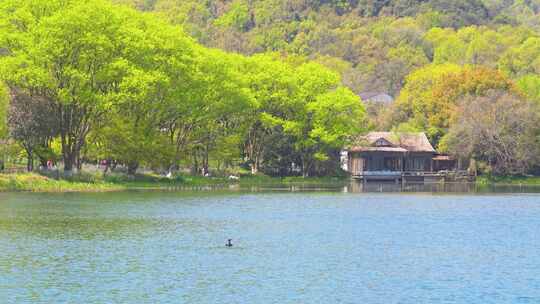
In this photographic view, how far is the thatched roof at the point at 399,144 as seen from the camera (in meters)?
132

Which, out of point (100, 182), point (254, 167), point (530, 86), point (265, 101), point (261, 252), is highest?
point (530, 86)

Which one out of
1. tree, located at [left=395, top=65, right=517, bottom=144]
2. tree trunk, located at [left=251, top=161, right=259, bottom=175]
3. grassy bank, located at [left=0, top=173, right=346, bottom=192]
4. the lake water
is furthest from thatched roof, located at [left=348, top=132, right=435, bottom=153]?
the lake water

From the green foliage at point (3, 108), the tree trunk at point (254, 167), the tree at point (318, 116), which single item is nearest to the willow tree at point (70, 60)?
the green foliage at point (3, 108)

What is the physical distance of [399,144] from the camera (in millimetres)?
134375

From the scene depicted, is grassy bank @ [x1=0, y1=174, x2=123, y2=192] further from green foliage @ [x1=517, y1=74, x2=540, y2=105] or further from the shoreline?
green foliage @ [x1=517, y1=74, x2=540, y2=105]

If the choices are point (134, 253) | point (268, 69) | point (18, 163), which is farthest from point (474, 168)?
point (134, 253)

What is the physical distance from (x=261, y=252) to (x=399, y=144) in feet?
301

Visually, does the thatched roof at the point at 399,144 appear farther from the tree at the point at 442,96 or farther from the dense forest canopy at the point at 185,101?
the tree at the point at 442,96

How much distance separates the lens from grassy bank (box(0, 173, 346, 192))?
8086 centimetres

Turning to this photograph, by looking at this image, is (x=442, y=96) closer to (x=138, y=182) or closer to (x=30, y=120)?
(x=138, y=182)

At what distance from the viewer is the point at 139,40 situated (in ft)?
285

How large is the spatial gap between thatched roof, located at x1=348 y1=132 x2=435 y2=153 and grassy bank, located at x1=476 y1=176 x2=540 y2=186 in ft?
40.5

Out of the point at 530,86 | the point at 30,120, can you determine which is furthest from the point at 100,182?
the point at 530,86

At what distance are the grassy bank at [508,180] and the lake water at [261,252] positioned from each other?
46239 mm
